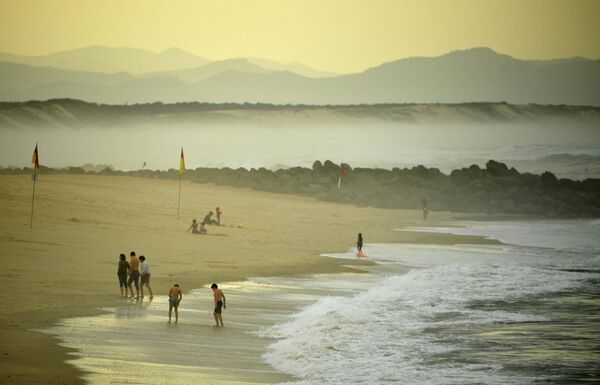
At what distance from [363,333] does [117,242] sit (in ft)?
51.7

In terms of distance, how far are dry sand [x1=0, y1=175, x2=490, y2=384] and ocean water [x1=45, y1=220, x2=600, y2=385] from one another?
3.11 feet

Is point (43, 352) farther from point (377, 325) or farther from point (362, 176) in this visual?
point (362, 176)

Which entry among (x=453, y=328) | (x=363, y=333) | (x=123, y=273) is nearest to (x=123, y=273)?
(x=123, y=273)

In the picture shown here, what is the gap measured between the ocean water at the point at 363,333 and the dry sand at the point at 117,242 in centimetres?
95

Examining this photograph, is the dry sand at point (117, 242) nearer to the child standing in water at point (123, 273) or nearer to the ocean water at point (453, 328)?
the child standing in water at point (123, 273)

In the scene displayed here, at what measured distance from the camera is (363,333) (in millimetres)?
19641

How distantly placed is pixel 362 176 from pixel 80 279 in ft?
206

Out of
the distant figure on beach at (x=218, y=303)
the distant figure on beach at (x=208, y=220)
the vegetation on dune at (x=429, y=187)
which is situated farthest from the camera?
the vegetation on dune at (x=429, y=187)

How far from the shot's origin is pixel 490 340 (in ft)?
62.8

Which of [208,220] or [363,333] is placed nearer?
[363,333]

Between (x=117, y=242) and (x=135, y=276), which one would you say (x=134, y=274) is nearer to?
(x=135, y=276)

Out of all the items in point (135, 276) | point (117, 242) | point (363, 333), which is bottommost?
point (363, 333)

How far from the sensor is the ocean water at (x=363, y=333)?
15.5 m

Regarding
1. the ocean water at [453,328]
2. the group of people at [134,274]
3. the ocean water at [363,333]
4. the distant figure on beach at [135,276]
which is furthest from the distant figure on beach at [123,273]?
the ocean water at [453,328]
